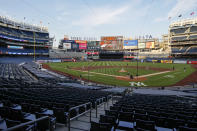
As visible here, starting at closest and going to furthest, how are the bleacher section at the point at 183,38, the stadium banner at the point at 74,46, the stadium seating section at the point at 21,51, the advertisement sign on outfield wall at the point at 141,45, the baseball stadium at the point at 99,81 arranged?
1. the baseball stadium at the point at 99,81
2. the stadium seating section at the point at 21,51
3. the bleacher section at the point at 183,38
4. the advertisement sign on outfield wall at the point at 141,45
5. the stadium banner at the point at 74,46

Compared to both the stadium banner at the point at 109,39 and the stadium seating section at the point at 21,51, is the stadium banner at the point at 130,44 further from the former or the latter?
the stadium seating section at the point at 21,51

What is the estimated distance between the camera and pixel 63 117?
5.27m

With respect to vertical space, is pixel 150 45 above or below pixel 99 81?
above

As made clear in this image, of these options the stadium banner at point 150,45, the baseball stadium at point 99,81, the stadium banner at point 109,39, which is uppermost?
the stadium banner at point 109,39

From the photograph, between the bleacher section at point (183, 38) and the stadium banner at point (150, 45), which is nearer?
the bleacher section at point (183, 38)

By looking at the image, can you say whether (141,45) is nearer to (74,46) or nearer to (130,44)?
(130,44)

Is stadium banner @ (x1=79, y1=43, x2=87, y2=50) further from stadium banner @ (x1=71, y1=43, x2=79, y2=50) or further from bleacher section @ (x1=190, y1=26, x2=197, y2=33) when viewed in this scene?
bleacher section @ (x1=190, y1=26, x2=197, y2=33)

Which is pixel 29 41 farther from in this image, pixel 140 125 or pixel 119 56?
pixel 140 125

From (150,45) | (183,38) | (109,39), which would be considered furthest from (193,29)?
(109,39)

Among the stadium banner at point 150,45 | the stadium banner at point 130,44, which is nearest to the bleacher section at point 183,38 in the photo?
the stadium banner at point 150,45

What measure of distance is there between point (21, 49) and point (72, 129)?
8698cm

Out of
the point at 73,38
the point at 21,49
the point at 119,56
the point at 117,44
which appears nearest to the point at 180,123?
the point at 21,49

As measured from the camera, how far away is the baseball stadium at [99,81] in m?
5.26

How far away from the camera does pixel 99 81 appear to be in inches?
1216
